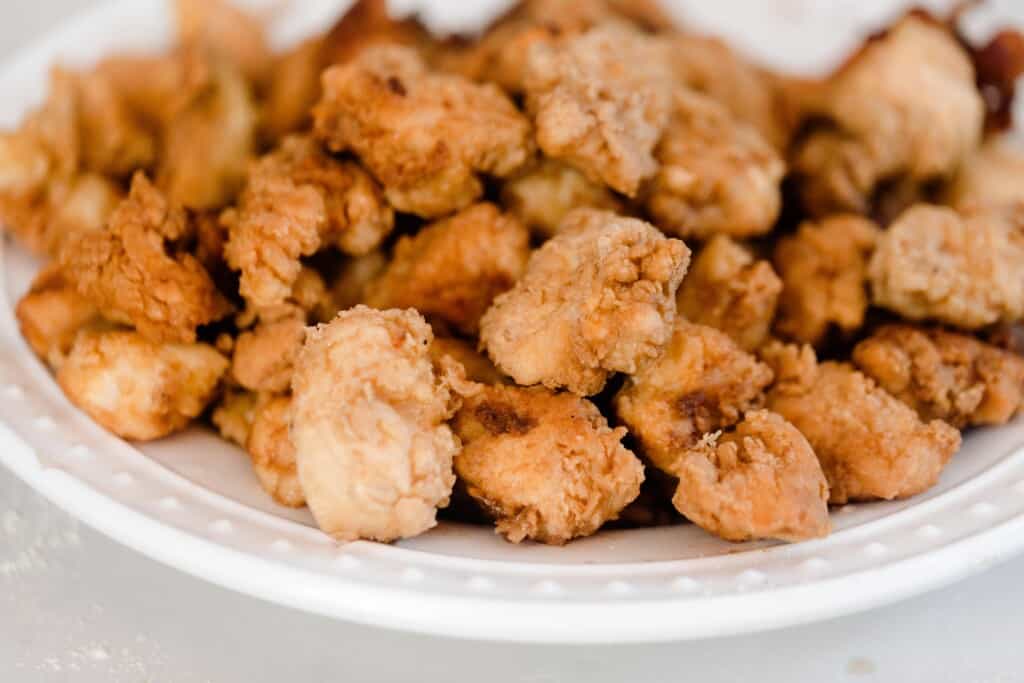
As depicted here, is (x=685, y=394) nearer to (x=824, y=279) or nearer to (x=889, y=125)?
(x=824, y=279)

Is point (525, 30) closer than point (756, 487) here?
No

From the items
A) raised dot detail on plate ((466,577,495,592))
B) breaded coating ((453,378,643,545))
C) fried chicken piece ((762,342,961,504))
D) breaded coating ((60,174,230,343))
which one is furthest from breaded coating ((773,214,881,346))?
breaded coating ((60,174,230,343))

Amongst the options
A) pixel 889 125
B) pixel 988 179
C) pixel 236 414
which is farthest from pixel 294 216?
pixel 988 179

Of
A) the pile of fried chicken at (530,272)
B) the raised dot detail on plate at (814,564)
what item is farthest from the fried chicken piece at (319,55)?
the raised dot detail on plate at (814,564)

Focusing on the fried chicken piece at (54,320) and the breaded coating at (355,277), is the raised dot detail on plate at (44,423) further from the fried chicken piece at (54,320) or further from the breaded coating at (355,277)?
the breaded coating at (355,277)

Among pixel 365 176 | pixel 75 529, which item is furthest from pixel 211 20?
pixel 75 529

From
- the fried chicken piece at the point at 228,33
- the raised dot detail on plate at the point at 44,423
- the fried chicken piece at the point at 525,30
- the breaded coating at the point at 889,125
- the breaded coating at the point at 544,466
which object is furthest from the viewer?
the fried chicken piece at the point at 228,33
